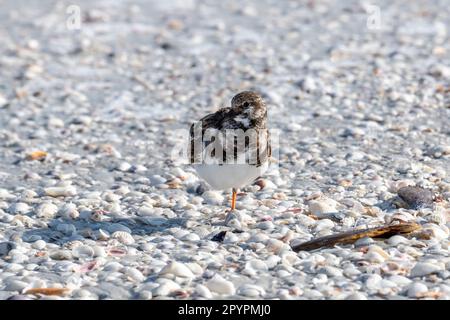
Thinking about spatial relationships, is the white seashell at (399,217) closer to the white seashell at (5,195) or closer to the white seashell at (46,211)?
the white seashell at (46,211)

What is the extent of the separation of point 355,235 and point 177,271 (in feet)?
4.33

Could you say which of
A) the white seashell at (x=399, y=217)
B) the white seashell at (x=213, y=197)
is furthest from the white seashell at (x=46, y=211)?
the white seashell at (x=399, y=217)

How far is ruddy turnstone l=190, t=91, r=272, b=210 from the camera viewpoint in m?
6.31

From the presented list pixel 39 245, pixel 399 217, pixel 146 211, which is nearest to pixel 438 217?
pixel 399 217

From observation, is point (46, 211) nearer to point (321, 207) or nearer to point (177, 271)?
point (177, 271)

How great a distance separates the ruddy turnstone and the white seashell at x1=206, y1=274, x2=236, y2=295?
3.70ft

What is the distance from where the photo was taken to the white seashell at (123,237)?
633cm

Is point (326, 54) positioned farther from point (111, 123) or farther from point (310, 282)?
point (310, 282)

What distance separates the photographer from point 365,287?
213 inches

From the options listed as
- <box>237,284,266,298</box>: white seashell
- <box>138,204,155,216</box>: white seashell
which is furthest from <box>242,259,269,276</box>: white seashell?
<box>138,204,155,216</box>: white seashell

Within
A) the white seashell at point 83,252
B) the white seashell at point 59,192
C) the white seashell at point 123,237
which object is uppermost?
the white seashell at point 59,192

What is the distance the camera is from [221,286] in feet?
17.7

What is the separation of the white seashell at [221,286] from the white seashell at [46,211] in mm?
1944

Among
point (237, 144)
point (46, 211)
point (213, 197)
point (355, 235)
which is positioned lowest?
point (355, 235)
